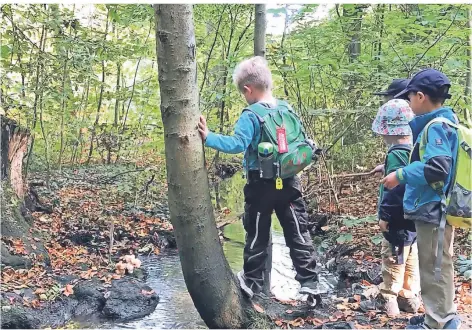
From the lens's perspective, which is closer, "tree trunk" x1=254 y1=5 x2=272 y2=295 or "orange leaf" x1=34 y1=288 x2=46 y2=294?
"tree trunk" x1=254 y1=5 x2=272 y2=295

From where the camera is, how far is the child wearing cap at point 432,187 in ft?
9.01

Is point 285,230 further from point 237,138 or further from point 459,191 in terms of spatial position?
point 459,191

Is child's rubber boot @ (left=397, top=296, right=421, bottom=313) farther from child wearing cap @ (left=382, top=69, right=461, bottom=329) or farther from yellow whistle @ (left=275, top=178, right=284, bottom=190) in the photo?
yellow whistle @ (left=275, top=178, right=284, bottom=190)

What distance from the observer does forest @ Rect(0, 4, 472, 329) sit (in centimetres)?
302

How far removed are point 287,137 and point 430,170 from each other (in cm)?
96

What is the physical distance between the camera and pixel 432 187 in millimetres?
2830

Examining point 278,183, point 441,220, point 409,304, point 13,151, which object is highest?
point 13,151

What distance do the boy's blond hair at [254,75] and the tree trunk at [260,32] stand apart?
2.28 ft

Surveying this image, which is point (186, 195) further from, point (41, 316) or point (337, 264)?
point (337, 264)

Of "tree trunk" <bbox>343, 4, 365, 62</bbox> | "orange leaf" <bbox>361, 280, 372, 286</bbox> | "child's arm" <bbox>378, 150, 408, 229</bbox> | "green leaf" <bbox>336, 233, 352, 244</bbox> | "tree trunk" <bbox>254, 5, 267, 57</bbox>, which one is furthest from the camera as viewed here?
"tree trunk" <bbox>343, 4, 365, 62</bbox>

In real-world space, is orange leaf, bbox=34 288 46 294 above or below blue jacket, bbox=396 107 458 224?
below

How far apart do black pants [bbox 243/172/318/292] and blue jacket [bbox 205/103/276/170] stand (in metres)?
0.20

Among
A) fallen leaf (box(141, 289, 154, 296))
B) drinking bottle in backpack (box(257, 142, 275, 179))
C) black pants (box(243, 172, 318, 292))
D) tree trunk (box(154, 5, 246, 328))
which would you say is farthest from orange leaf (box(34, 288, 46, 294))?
drinking bottle in backpack (box(257, 142, 275, 179))

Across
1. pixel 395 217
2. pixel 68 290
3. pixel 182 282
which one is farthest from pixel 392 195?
pixel 68 290
